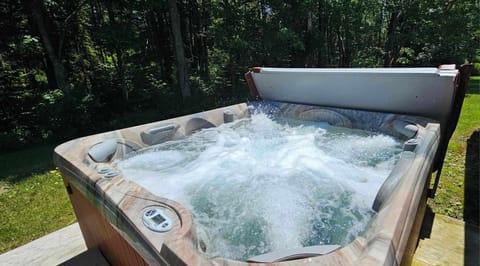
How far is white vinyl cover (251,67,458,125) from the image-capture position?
2189 mm

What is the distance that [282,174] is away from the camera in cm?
193

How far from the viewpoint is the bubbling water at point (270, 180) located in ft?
4.17

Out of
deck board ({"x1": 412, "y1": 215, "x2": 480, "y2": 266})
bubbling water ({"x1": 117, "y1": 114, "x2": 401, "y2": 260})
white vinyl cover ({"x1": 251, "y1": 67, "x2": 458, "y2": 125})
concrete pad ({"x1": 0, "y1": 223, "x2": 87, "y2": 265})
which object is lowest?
concrete pad ({"x1": 0, "y1": 223, "x2": 87, "y2": 265})

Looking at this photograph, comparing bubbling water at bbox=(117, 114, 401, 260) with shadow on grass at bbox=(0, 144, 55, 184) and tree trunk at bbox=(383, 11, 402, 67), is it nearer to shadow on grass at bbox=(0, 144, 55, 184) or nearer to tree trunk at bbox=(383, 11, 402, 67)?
shadow on grass at bbox=(0, 144, 55, 184)

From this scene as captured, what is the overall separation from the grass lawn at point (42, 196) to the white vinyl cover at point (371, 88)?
66cm

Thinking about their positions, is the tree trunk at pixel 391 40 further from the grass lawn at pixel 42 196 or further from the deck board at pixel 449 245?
the deck board at pixel 449 245

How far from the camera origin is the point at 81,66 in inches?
254

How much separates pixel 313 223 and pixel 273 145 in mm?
1290

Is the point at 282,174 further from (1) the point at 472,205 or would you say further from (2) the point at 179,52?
(2) the point at 179,52

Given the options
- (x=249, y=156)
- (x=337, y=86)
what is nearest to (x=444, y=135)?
(x=337, y=86)

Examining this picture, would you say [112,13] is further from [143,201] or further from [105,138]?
[143,201]

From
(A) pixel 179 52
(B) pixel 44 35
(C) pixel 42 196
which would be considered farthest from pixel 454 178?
(B) pixel 44 35

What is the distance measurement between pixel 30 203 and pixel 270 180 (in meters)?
2.50

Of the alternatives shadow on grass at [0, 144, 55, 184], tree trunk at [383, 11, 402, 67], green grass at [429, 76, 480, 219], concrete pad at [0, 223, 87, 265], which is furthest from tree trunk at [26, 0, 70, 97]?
tree trunk at [383, 11, 402, 67]
